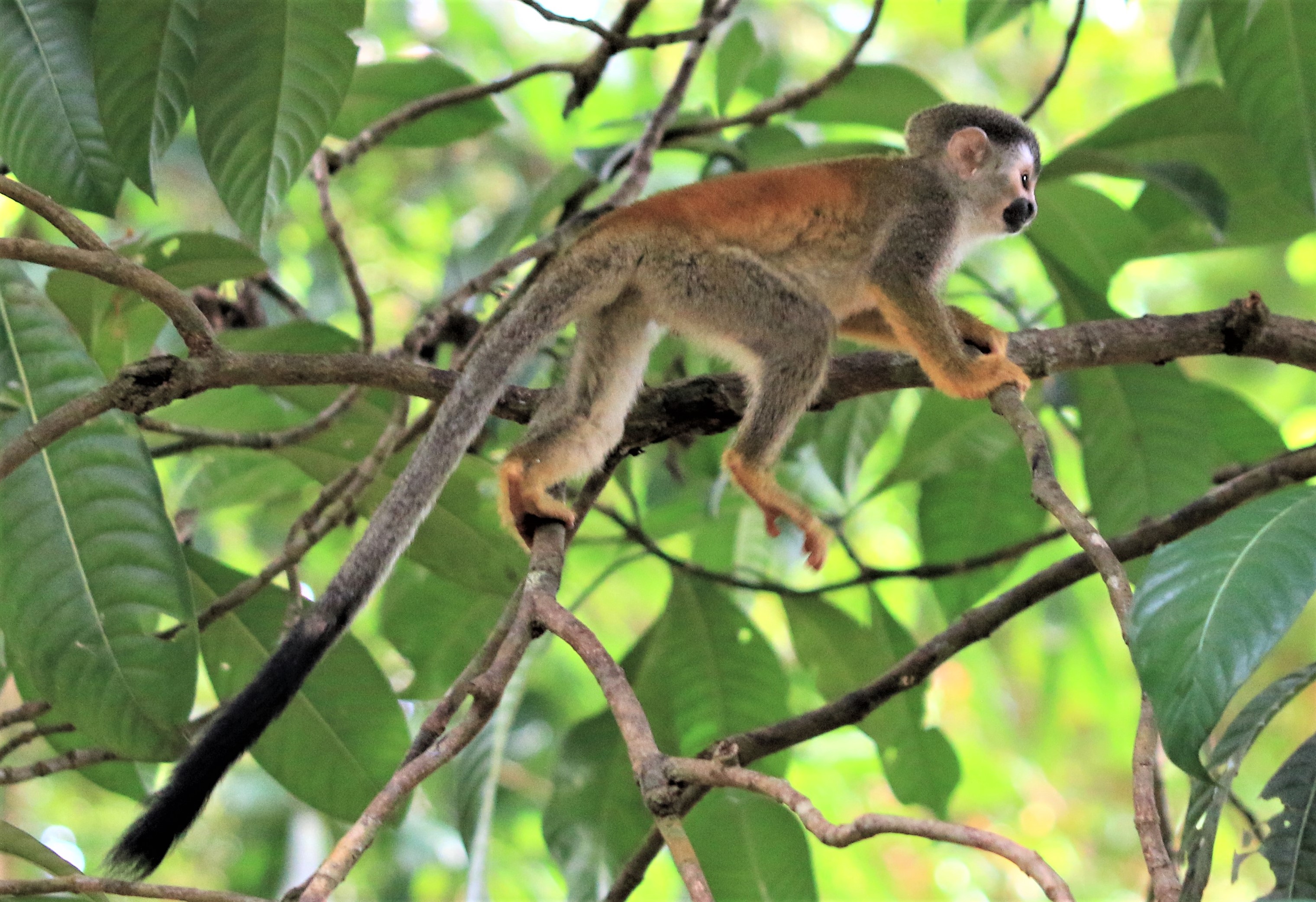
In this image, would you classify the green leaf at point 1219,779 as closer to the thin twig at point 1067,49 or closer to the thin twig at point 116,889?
the thin twig at point 116,889

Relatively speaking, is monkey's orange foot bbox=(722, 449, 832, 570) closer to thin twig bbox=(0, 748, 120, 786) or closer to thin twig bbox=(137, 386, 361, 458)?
thin twig bbox=(137, 386, 361, 458)

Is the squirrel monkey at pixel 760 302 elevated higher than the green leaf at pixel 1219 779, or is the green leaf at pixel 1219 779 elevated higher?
the squirrel monkey at pixel 760 302

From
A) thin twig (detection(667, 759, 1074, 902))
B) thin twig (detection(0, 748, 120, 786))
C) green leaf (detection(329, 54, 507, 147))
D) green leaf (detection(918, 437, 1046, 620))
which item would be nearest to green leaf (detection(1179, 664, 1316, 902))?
thin twig (detection(667, 759, 1074, 902))

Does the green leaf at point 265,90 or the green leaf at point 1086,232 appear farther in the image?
the green leaf at point 1086,232

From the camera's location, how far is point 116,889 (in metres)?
1.27

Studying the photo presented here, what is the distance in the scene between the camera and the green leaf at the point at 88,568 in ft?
5.93

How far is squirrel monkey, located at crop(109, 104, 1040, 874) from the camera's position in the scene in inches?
86.5

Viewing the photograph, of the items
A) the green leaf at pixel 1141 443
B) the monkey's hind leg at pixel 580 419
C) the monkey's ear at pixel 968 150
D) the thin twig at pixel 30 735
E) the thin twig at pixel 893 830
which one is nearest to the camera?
the thin twig at pixel 893 830

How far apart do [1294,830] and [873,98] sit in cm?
223

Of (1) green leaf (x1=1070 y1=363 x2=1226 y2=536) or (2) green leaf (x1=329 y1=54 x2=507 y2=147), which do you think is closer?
(1) green leaf (x1=1070 y1=363 x2=1226 y2=536)

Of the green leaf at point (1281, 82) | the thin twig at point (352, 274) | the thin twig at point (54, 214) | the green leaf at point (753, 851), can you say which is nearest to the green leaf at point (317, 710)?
the thin twig at point (352, 274)

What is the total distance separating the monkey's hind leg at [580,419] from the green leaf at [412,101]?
0.96 metres

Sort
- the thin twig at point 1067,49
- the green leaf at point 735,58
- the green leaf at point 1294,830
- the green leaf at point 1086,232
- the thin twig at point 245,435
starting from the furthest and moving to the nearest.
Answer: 1. the green leaf at point 735,58
2. the green leaf at point 1086,232
3. the thin twig at point 1067,49
4. the thin twig at point 245,435
5. the green leaf at point 1294,830

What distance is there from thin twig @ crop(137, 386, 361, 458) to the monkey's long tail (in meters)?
0.43
